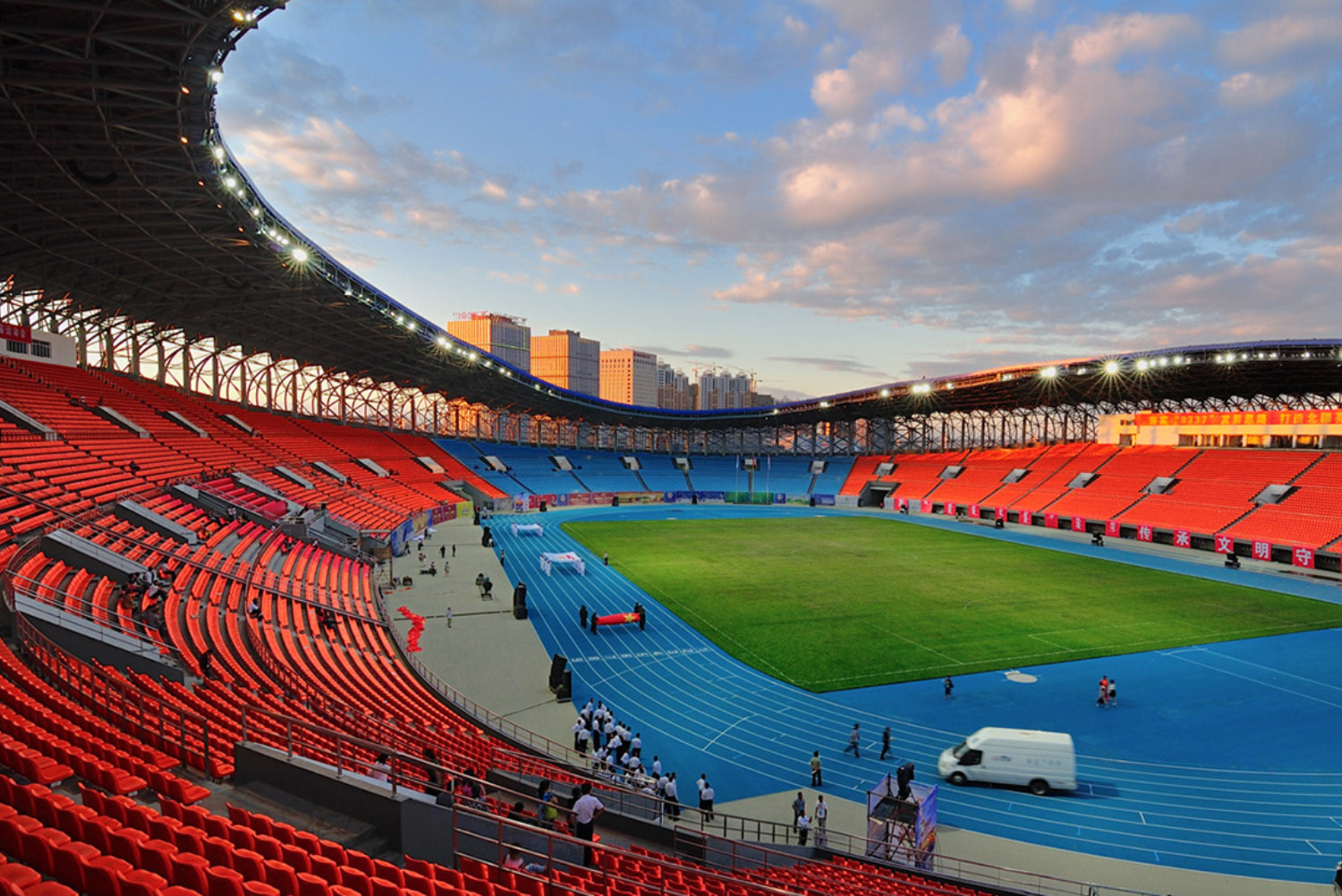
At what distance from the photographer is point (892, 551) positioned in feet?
154

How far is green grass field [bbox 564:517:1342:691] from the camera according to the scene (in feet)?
80.6

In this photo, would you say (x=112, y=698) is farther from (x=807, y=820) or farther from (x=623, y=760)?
(x=807, y=820)

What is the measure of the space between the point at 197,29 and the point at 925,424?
8562 centimetres

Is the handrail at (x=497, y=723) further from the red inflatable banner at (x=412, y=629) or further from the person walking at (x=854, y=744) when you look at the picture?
the person walking at (x=854, y=744)

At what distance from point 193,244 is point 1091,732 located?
4068 centimetres

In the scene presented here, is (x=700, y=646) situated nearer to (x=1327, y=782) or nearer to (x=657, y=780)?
(x=657, y=780)

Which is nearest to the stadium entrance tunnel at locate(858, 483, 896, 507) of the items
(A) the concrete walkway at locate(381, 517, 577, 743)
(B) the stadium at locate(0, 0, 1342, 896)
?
(B) the stadium at locate(0, 0, 1342, 896)

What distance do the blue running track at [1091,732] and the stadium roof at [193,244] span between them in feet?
68.2

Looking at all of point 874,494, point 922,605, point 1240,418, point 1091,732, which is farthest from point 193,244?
point 1240,418

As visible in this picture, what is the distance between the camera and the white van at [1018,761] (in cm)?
1557

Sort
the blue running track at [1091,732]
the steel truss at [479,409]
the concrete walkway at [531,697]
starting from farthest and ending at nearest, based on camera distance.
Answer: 1. the steel truss at [479,409]
2. the blue running track at [1091,732]
3. the concrete walkway at [531,697]

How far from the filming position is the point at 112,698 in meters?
9.98

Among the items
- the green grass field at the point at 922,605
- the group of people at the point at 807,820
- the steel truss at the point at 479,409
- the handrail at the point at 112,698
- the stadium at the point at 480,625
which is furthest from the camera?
the steel truss at the point at 479,409

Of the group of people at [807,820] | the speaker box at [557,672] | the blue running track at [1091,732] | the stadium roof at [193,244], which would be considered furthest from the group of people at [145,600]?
the group of people at [807,820]
